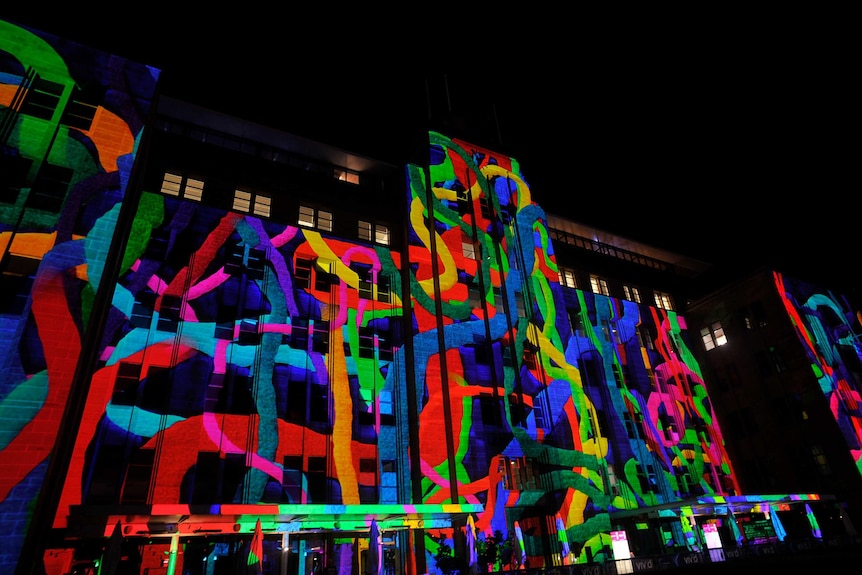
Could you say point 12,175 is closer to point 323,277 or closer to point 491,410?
point 323,277

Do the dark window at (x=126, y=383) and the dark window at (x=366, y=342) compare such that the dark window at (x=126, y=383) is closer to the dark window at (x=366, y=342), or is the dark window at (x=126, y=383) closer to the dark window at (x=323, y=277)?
the dark window at (x=323, y=277)

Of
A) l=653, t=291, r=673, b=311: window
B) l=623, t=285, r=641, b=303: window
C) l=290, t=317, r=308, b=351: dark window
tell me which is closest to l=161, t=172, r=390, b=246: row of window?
l=290, t=317, r=308, b=351: dark window

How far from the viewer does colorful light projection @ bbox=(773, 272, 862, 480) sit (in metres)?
42.6

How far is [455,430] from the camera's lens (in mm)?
30203

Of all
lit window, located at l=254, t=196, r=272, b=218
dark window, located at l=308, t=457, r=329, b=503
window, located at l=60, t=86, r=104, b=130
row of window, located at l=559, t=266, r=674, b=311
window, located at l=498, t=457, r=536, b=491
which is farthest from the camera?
row of window, located at l=559, t=266, r=674, b=311

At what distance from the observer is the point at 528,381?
34156 mm

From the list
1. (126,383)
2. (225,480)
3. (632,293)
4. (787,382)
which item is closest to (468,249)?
(632,293)

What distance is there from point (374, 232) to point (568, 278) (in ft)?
65.5

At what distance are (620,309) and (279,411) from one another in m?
33.0

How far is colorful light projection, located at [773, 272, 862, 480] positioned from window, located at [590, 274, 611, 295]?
631 inches

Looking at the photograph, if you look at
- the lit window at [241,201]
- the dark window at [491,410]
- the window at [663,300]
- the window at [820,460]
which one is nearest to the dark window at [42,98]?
the lit window at [241,201]

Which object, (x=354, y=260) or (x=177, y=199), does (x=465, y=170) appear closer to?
(x=354, y=260)

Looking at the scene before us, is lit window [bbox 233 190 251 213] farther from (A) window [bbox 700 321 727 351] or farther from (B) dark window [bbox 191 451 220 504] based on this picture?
(A) window [bbox 700 321 727 351]

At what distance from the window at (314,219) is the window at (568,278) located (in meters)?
22.6
